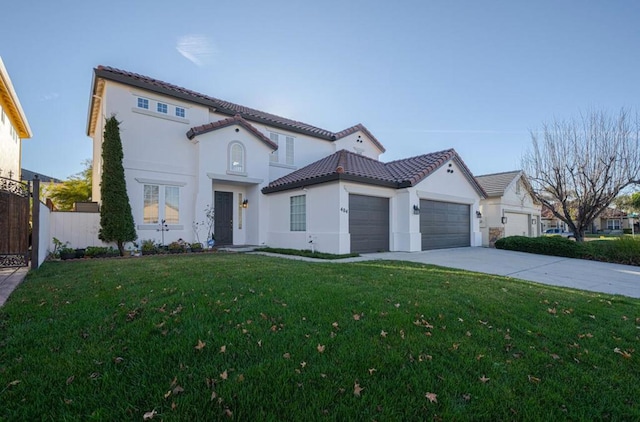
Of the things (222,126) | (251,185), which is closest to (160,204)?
(251,185)

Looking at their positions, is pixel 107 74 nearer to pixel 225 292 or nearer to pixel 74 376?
pixel 225 292

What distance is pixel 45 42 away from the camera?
37.4ft

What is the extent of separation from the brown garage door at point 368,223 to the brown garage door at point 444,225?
2.02 meters

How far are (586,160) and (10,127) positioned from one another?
93.6 feet

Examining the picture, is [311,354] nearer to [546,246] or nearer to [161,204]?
[161,204]

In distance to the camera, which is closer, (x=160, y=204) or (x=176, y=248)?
(x=176, y=248)

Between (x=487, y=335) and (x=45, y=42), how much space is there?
16.7m

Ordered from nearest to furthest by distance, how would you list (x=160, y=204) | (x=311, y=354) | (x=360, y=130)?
(x=311, y=354)
(x=160, y=204)
(x=360, y=130)

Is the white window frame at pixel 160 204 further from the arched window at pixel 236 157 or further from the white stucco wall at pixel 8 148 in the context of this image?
the white stucco wall at pixel 8 148

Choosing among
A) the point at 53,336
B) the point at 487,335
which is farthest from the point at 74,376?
the point at 487,335

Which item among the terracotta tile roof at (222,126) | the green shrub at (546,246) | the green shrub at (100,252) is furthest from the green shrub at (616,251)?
the green shrub at (100,252)

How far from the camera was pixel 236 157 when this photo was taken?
1409 centimetres

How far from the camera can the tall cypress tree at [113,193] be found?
11.0m

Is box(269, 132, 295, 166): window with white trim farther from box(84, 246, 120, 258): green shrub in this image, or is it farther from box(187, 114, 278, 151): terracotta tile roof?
box(84, 246, 120, 258): green shrub
